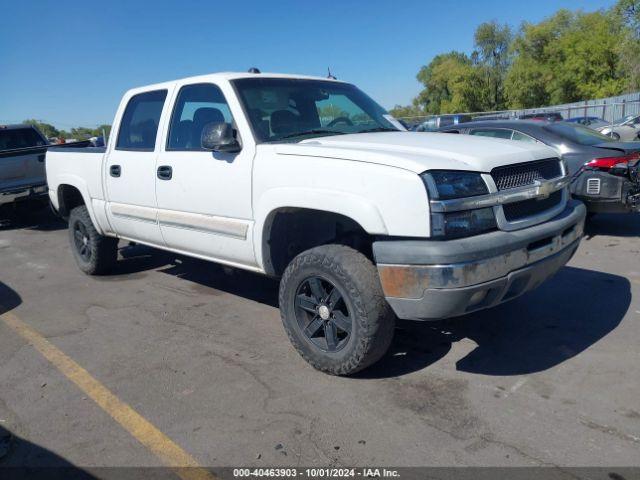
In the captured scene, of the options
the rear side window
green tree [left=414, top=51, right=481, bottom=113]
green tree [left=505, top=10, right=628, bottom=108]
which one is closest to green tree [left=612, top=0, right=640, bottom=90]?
green tree [left=505, top=10, right=628, bottom=108]

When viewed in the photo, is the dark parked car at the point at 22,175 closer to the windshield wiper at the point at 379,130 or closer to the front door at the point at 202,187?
the front door at the point at 202,187

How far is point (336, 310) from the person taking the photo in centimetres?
343

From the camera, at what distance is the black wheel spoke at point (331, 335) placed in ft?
11.5

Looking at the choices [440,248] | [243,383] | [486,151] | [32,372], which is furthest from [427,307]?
[32,372]

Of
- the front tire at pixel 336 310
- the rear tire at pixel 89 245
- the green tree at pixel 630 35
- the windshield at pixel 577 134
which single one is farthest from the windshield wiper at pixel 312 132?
the green tree at pixel 630 35

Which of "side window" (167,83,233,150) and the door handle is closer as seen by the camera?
"side window" (167,83,233,150)

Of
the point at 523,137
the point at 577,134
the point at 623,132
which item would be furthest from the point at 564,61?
the point at 523,137

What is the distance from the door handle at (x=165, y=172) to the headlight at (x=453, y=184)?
7.85ft

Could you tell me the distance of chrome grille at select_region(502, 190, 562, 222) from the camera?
3.21m

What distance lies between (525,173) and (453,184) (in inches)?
28.1

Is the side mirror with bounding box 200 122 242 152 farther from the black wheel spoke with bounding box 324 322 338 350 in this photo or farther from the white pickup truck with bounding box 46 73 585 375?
the black wheel spoke with bounding box 324 322 338 350

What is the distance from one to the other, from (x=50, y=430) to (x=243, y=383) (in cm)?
114

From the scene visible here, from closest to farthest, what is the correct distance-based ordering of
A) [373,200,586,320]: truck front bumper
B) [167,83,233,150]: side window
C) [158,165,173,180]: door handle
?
[373,200,586,320]: truck front bumper, [167,83,233,150]: side window, [158,165,173,180]: door handle

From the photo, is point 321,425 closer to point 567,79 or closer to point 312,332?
point 312,332
